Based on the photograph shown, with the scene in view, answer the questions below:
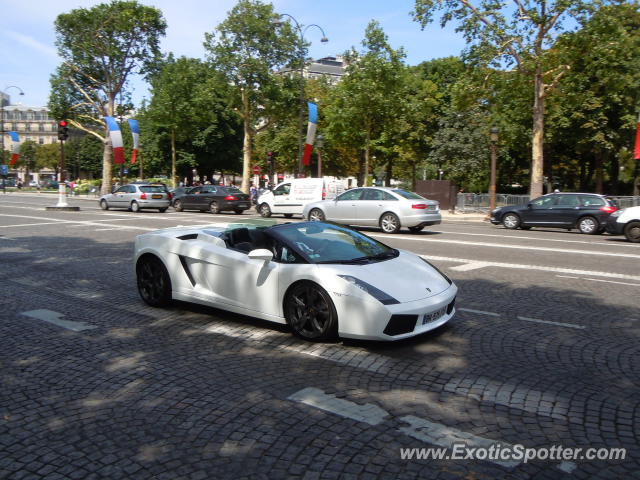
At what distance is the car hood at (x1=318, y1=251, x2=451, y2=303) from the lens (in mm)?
5121

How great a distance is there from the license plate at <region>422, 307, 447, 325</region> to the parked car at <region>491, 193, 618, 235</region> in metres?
15.8

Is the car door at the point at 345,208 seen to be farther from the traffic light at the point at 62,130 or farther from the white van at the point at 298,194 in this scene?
the traffic light at the point at 62,130

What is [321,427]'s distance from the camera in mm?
3516

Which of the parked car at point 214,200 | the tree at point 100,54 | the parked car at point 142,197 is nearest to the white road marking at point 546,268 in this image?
the parked car at point 214,200

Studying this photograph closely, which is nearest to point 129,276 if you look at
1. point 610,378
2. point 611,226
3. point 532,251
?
point 610,378

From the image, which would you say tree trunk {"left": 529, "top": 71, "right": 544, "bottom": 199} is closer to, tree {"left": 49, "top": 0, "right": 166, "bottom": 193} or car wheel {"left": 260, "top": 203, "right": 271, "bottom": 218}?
car wheel {"left": 260, "top": 203, "right": 271, "bottom": 218}

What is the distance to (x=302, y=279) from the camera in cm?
530

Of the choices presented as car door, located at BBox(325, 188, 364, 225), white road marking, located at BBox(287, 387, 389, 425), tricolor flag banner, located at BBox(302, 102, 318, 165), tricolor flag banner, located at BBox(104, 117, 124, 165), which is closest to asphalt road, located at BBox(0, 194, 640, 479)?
white road marking, located at BBox(287, 387, 389, 425)

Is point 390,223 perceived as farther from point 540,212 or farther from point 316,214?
point 540,212

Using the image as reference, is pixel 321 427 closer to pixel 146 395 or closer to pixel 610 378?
pixel 146 395

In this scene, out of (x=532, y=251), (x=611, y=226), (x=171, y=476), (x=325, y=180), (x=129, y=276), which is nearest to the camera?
(x=171, y=476)

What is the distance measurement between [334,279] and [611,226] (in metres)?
14.2

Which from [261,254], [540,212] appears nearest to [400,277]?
[261,254]

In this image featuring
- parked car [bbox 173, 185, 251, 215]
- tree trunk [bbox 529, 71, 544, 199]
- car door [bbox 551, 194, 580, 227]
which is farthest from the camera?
parked car [bbox 173, 185, 251, 215]
